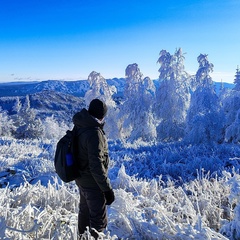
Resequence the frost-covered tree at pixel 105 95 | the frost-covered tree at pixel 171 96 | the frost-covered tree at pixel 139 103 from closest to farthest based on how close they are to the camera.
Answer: the frost-covered tree at pixel 171 96 → the frost-covered tree at pixel 139 103 → the frost-covered tree at pixel 105 95

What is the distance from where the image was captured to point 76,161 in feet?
11.4

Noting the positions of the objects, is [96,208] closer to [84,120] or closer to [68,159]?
[68,159]

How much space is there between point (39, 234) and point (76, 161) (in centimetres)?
90

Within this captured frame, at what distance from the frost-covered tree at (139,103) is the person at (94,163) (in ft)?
74.1

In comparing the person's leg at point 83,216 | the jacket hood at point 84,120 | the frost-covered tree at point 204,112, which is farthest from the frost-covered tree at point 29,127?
the jacket hood at point 84,120

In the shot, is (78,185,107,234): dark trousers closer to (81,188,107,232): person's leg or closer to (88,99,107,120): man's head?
(81,188,107,232): person's leg

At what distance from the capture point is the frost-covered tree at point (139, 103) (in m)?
26.3

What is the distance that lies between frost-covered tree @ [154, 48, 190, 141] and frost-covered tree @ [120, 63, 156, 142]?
1.43 m

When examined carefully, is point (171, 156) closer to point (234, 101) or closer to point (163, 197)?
point (163, 197)

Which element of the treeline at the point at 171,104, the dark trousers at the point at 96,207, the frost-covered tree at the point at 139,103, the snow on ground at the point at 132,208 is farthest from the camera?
the frost-covered tree at the point at 139,103

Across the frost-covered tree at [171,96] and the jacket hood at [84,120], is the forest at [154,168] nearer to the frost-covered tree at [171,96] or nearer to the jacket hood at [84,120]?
the frost-covered tree at [171,96]

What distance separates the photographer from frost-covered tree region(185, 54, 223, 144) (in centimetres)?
1593

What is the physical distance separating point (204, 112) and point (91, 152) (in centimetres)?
1481

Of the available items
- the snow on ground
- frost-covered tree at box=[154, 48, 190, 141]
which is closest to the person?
the snow on ground
